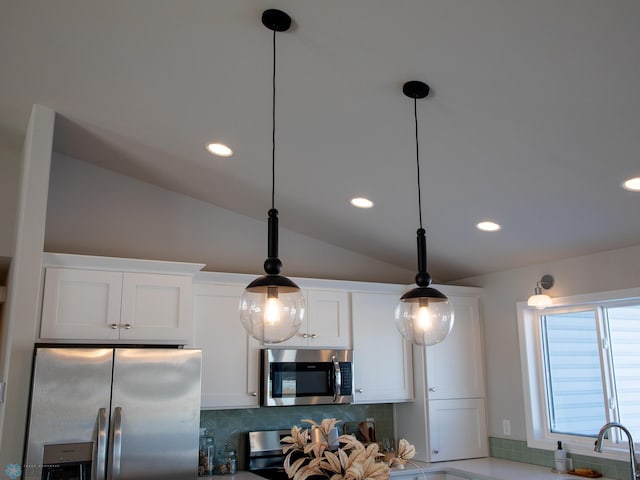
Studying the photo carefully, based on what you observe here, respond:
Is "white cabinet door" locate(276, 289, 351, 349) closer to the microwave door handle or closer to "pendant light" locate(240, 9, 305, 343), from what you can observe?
the microwave door handle

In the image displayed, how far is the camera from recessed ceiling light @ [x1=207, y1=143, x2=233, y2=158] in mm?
3416

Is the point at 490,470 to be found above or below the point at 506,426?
below

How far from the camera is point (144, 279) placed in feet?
11.9

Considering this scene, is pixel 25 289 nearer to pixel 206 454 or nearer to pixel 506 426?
pixel 206 454

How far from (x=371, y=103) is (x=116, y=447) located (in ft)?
7.28

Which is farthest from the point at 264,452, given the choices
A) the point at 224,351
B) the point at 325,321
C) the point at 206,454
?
the point at 325,321

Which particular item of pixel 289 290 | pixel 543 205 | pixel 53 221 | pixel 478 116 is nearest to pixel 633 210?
pixel 543 205

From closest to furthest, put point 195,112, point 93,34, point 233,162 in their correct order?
point 93,34
point 195,112
point 233,162

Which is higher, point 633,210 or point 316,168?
point 316,168

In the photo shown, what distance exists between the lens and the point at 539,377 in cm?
431

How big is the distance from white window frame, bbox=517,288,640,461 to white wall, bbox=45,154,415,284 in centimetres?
144

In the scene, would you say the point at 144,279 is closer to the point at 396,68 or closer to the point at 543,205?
the point at 396,68

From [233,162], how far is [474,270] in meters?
2.21

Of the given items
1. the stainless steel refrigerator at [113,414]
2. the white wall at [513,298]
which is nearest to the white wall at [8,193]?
the stainless steel refrigerator at [113,414]
